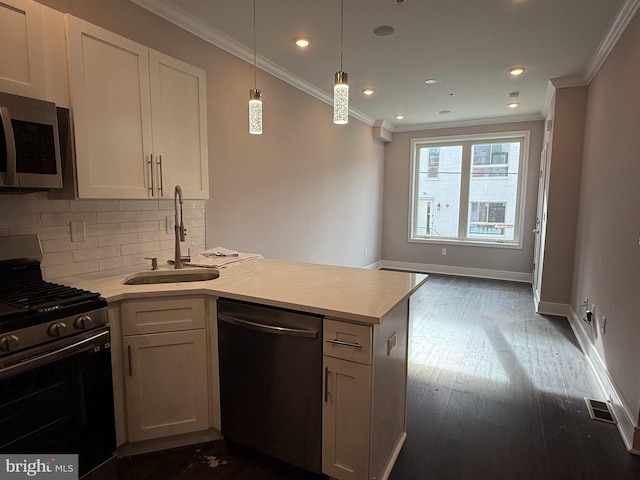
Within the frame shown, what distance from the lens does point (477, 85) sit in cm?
431

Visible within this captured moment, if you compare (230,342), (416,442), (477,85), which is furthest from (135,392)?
(477,85)

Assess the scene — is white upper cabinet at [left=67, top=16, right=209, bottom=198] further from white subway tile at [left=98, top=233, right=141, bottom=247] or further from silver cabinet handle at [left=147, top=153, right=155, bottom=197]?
white subway tile at [left=98, top=233, right=141, bottom=247]

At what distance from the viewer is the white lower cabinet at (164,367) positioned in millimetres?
1850

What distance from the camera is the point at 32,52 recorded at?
1.64m

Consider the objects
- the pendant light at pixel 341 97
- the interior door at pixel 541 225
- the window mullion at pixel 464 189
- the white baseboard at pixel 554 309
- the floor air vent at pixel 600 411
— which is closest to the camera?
the pendant light at pixel 341 97

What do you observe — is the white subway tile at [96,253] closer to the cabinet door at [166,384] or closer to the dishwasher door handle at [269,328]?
the cabinet door at [166,384]

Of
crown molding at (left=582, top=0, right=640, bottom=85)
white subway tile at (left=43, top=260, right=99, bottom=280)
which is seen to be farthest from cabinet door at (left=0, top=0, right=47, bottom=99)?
crown molding at (left=582, top=0, right=640, bottom=85)

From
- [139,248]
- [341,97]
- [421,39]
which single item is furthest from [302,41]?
[139,248]

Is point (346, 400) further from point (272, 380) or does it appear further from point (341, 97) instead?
point (341, 97)

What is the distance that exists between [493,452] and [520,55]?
11.0ft

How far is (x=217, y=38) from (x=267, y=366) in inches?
102

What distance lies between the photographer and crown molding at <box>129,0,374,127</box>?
8.17ft

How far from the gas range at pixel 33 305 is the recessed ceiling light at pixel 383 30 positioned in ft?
8.80

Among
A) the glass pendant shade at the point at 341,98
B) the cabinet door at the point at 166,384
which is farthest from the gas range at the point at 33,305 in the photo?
the glass pendant shade at the point at 341,98
